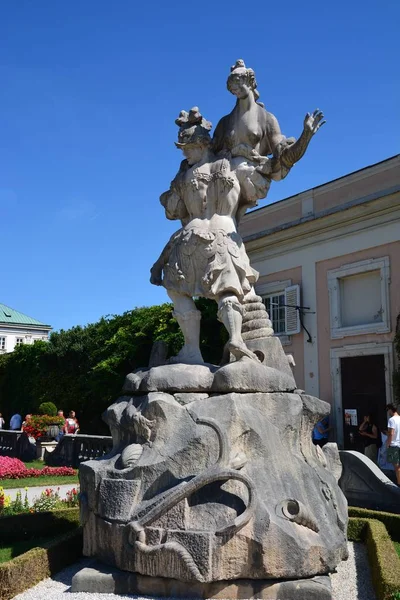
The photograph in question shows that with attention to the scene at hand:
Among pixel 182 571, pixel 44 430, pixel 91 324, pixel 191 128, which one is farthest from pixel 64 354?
pixel 182 571

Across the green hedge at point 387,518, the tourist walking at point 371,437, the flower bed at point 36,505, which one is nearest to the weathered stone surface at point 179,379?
the green hedge at point 387,518

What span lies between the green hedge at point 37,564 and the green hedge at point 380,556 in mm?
2526

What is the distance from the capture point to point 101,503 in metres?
4.52

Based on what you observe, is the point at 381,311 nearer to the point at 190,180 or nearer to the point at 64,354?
the point at 190,180

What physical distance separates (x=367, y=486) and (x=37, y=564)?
221 inches

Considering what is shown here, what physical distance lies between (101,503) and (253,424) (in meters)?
1.27

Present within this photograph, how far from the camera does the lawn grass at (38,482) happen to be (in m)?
11.8

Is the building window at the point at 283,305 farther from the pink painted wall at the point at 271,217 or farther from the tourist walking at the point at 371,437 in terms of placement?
the tourist walking at the point at 371,437

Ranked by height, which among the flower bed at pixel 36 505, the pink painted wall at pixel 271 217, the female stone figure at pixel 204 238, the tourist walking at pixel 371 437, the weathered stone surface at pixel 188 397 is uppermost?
the pink painted wall at pixel 271 217

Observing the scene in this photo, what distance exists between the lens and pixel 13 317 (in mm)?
56188

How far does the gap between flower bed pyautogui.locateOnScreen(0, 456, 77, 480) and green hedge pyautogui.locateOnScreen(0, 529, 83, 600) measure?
817cm

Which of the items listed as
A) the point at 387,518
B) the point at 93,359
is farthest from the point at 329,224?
the point at 387,518

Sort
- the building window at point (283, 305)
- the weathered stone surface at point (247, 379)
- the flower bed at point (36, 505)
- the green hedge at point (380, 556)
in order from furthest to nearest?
the building window at point (283, 305) → the flower bed at point (36, 505) → the weathered stone surface at point (247, 379) → the green hedge at point (380, 556)

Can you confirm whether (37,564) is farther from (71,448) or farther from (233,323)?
(71,448)
